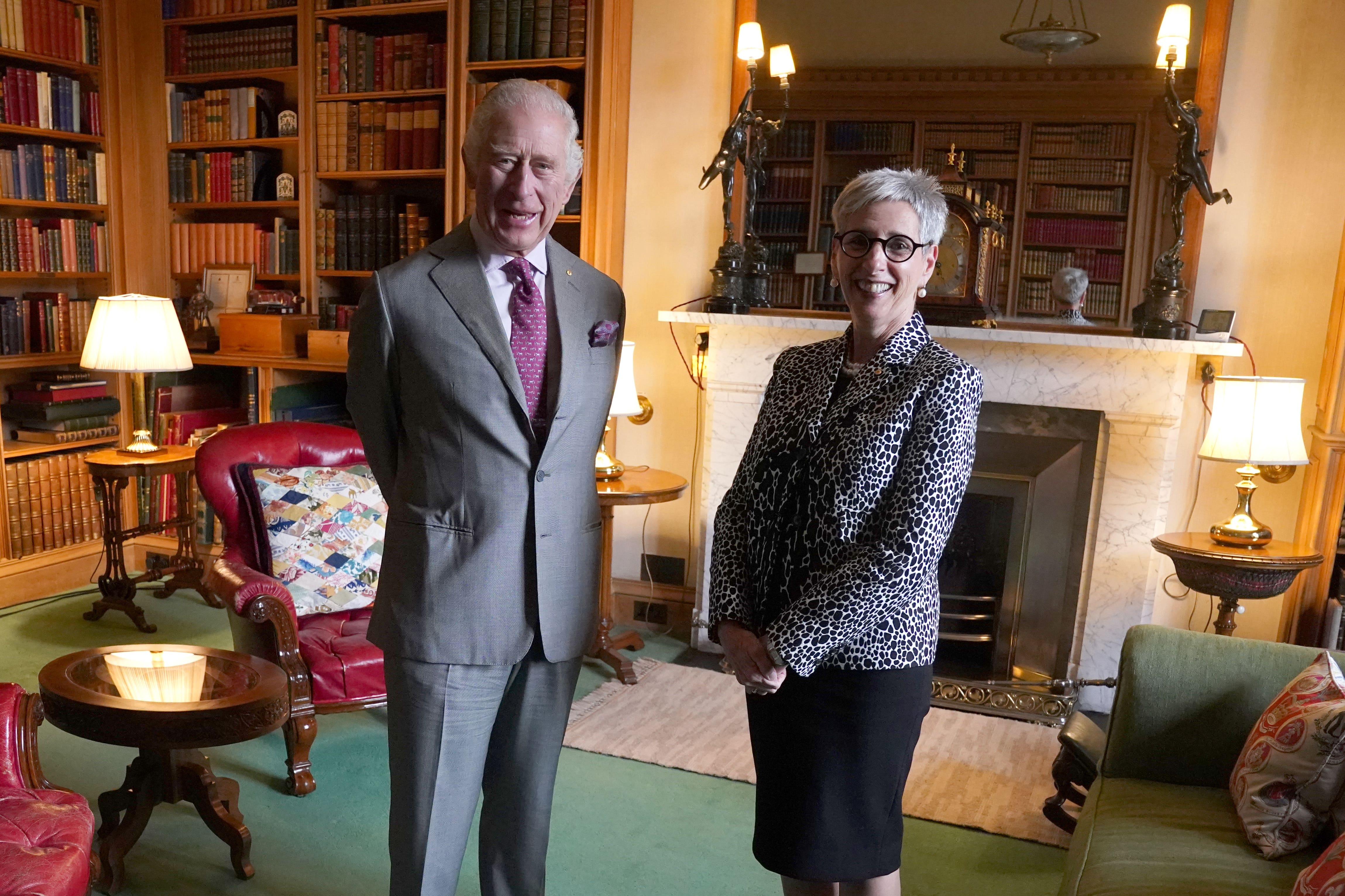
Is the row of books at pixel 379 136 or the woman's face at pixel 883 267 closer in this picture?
the woman's face at pixel 883 267

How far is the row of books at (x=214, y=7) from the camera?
14.4ft

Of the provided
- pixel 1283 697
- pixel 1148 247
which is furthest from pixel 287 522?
pixel 1148 247

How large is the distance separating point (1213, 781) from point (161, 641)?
139 inches

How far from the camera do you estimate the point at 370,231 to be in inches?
172

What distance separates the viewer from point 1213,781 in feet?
6.82

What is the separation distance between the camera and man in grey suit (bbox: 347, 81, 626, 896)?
5.00 feet

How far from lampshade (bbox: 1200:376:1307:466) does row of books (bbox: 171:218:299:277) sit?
145 inches

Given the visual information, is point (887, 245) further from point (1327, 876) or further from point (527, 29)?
point (527, 29)

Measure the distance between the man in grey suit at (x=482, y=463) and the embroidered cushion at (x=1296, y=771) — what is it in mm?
1227

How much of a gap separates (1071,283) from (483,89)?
233cm

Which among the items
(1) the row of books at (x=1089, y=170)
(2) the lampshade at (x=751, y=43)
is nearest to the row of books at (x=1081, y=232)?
(1) the row of books at (x=1089, y=170)

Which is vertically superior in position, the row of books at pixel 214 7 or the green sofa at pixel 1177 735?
the row of books at pixel 214 7

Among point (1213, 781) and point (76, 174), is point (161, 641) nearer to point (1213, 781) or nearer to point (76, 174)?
point (76, 174)

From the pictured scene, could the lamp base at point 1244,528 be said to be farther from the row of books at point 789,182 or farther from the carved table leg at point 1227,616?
the row of books at point 789,182
